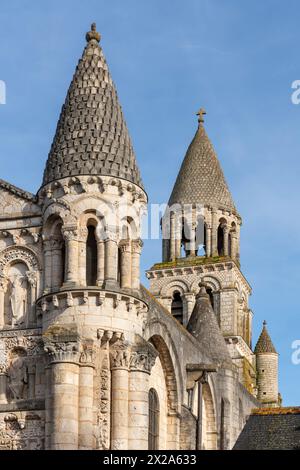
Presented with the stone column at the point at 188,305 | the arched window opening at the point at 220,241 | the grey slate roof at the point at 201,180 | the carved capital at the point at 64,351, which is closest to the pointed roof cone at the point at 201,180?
the grey slate roof at the point at 201,180

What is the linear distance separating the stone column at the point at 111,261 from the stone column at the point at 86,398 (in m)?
1.61

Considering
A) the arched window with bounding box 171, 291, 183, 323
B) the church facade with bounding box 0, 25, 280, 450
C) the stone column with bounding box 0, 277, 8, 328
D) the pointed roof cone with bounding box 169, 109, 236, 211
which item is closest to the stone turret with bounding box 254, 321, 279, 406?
the arched window with bounding box 171, 291, 183, 323

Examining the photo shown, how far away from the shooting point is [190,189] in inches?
2419

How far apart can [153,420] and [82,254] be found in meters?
6.89

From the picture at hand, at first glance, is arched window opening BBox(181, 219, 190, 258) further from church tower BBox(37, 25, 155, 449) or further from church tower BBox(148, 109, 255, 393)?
church tower BBox(37, 25, 155, 449)

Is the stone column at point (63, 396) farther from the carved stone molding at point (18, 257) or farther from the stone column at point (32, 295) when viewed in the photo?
the carved stone molding at point (18, 257)

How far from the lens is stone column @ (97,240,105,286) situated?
92.7ft

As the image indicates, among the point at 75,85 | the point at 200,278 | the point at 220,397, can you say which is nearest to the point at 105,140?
the point at 75,85

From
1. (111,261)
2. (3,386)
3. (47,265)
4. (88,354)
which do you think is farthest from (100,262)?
(3,386)

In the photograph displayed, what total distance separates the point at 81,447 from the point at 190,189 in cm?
3570

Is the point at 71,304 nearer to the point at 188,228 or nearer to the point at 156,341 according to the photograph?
the point at 156,341

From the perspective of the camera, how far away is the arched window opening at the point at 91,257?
1134 inches

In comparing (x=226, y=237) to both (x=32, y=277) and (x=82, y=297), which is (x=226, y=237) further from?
(x=82, y=297)

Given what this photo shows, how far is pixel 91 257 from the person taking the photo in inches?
1144
